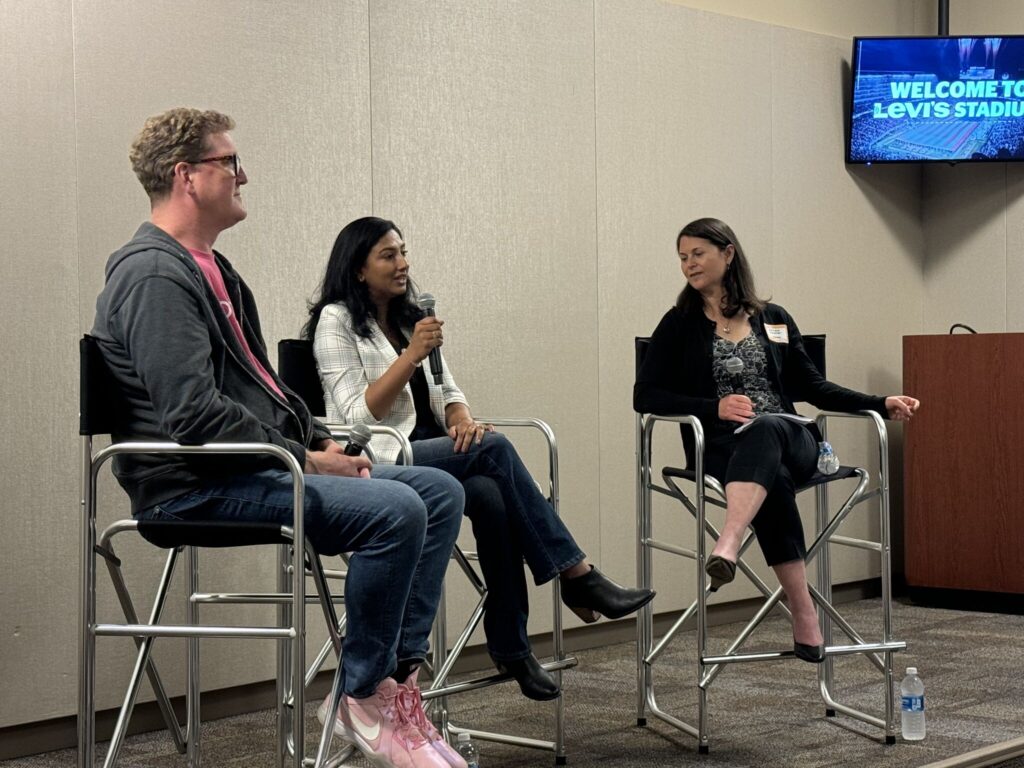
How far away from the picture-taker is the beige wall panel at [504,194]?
4.07m

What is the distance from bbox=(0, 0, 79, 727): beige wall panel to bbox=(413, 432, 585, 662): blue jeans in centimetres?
99

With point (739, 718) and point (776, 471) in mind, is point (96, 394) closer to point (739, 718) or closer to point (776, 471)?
point (776, 471)

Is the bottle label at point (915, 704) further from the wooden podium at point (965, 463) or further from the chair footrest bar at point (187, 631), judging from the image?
the wooden podium at point (965, 463)

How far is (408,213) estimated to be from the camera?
160 inches

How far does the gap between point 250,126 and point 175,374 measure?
1551mm

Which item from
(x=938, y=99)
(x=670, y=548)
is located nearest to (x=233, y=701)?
(x=670, y=548)

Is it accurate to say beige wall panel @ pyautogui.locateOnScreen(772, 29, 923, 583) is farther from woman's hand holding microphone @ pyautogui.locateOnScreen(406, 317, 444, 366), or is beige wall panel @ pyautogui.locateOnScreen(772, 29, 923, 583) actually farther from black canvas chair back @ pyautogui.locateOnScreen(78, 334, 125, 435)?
black canvas chair back @ pyautogui.locateOnScreen(78, 334, 125, 435)

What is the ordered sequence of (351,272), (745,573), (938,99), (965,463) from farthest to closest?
1. (938,99)
2. (965,463)
3. (745,573)
4. (351,272)

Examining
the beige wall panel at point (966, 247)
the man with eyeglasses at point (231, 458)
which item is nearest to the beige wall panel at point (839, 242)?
the beige wall panel at point (966, 247)

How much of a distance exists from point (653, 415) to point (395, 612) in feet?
4.19

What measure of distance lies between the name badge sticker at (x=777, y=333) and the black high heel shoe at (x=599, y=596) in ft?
3.05

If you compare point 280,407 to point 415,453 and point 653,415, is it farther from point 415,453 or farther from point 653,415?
point 653,415

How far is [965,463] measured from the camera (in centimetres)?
526

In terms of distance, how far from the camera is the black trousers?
327cm
